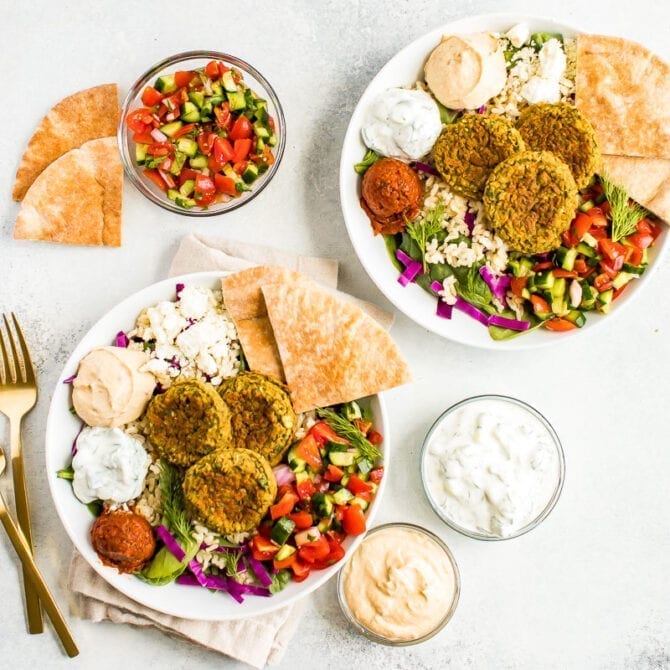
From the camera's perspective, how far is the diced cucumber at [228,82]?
4.45 metres

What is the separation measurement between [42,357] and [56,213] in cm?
91

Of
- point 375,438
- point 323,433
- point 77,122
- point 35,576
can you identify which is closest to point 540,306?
point 375,438

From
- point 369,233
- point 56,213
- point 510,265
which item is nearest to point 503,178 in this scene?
point 510,265

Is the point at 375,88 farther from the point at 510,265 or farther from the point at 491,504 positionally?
the point at 491,504

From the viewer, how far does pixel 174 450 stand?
4055mm

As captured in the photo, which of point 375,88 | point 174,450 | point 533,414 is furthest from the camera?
point 533,414

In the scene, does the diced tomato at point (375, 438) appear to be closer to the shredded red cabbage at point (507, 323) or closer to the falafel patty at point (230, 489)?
the falafel patty at point (230, 489)

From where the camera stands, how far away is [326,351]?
4156mm

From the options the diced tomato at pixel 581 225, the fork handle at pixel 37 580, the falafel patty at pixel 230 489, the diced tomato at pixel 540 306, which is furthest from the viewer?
the fork handle at pixel 37 580

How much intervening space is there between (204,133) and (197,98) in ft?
0.66

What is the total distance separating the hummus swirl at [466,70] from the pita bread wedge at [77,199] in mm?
1975

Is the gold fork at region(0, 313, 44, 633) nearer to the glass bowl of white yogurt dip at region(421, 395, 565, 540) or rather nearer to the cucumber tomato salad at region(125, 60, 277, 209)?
the cucumber tomato salad at region(125, 60, 277, 209)

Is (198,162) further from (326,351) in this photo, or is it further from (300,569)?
(300,569)

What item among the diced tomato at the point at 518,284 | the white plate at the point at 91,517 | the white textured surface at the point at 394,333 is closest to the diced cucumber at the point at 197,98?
the white textured surface at the point at 394,333
